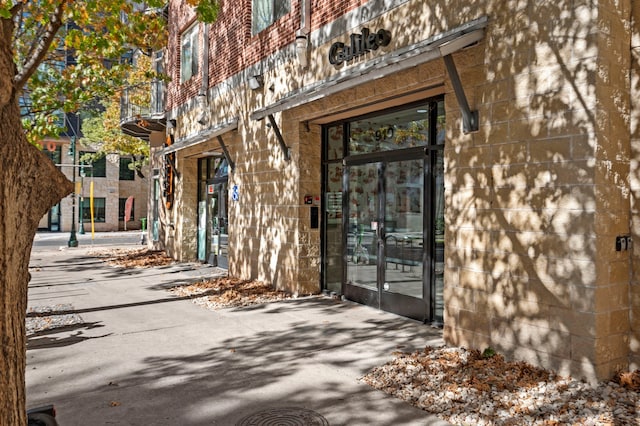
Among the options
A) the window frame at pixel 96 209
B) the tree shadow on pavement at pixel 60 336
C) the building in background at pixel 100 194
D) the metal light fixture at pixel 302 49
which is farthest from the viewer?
the window frame at pixel 96 209

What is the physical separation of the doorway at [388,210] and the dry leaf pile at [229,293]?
132cm

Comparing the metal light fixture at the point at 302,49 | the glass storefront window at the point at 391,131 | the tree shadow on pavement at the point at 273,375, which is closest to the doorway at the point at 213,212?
the metal light fixture at the point at 302,49

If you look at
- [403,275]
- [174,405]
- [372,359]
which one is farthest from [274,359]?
[403,275]

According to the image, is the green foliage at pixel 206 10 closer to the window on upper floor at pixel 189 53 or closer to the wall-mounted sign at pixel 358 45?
the wall-mounted sign at pixel 358 45

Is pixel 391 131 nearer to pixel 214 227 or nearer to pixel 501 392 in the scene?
pixel 501 392

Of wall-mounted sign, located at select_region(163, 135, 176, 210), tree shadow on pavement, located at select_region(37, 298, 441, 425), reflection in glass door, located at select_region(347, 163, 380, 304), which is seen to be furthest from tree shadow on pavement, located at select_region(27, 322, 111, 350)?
wall-mounted sign, located at select_region(163, 135, 176, 210)

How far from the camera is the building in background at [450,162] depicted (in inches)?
188

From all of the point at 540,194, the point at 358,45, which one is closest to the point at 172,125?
the point at 358,45

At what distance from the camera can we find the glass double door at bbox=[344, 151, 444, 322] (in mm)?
7277

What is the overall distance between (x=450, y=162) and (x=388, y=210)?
2.08m

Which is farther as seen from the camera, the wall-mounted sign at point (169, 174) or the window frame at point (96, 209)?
the window frame at point (96, 209)

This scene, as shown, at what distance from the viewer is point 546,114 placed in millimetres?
5074

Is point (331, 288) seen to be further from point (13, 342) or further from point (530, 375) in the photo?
point (13, 342)

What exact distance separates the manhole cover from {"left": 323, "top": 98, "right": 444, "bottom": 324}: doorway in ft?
11.0
